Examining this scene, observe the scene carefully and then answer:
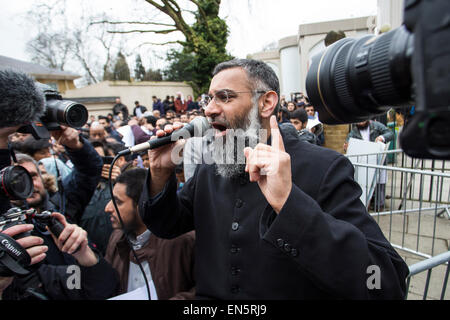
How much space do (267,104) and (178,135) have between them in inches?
25.1

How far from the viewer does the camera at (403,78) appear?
574 mm

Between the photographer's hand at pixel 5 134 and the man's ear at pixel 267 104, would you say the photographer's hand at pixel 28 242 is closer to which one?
the photographer's hand at pixel 5 134

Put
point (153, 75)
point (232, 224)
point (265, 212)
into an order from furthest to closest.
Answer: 1. point (153, 75)
2. point (232, 224)
3. point (265, 212)

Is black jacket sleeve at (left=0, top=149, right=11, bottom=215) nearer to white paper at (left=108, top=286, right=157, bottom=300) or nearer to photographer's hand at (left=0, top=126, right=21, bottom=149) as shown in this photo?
photographer's hand at (left=0, top=126, right=21, bottom=149)

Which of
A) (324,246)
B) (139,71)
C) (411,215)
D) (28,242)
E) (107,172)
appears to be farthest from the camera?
(139,71)

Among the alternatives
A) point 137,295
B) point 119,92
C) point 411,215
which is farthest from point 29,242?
point 119,92

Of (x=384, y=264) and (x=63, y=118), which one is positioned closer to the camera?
(x=384, y=264)

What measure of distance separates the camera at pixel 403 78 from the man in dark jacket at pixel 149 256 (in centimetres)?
147

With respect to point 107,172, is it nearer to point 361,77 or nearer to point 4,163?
point 4,163

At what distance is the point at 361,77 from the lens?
2.82ft
